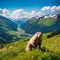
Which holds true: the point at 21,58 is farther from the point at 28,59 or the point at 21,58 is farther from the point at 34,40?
the point at 34,40

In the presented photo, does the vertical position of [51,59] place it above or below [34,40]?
below

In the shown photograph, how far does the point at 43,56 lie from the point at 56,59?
1.06 metres

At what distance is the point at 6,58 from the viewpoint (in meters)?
13.6

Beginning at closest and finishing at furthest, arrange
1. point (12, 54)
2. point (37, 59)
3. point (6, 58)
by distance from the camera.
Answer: point (37, 59) < point (6, 58) < point (12, 54)

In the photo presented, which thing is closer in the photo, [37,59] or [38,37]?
[37,59]

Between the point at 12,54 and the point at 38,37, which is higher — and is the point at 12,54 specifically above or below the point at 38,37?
below

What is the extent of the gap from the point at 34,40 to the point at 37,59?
10.4ft

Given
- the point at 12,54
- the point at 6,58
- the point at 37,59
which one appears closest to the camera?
the point at 37,59

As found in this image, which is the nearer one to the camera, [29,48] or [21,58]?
[21,58]

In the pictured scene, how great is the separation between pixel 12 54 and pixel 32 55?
2.63 m

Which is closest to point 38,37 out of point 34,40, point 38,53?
point 34,40

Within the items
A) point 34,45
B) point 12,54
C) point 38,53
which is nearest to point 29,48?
point 34,45

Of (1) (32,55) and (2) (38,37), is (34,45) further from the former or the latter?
(1) (32,55)

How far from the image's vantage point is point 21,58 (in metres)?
12.6
